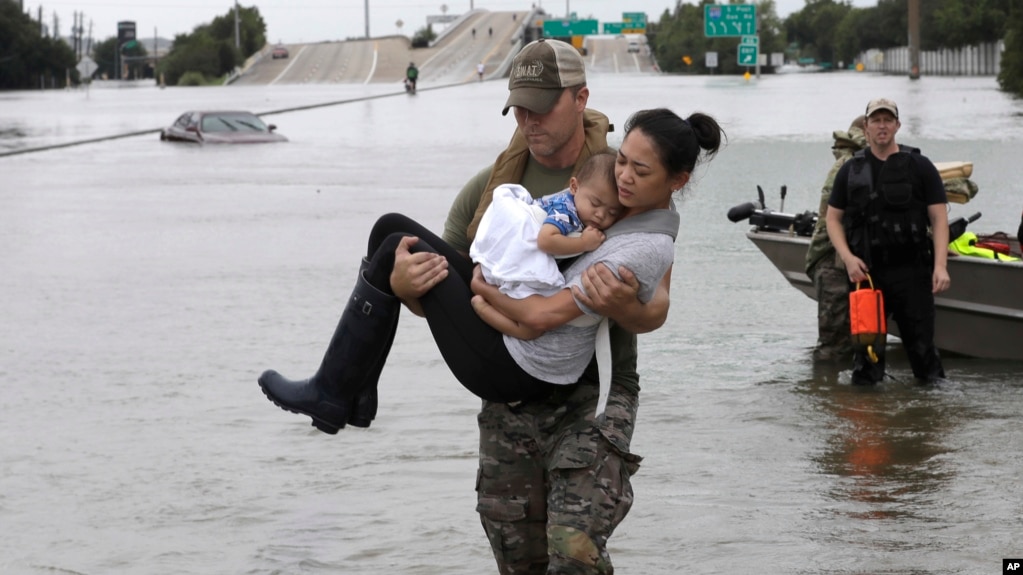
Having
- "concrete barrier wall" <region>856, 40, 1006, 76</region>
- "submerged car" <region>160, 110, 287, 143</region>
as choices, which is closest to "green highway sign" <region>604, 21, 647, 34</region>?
"concrete barrier wall" <region>856, 40, 1006, 76</region>

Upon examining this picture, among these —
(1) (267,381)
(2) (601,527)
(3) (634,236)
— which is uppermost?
(3) (634,236)

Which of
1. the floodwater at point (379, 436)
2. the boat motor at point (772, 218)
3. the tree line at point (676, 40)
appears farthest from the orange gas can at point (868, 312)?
the tree line at point (676, 40)

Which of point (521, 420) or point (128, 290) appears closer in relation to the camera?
point (521, 420)

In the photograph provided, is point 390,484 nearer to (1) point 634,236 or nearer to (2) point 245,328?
(1) point 634,236

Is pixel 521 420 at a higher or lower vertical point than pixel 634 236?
lower

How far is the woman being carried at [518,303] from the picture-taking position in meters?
4.34

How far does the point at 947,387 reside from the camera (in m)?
9.98

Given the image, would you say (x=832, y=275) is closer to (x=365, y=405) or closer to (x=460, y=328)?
(x=365, y=405)

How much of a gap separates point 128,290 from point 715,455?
306 inches

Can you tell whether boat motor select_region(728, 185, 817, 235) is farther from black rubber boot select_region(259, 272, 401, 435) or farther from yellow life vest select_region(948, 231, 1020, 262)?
black rubber boot select_region(259, 272, 401, 435)

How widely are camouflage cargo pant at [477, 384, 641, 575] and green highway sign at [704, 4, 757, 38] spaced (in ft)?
383

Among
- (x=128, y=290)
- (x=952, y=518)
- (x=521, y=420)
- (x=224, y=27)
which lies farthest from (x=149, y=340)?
(x=224, y=27)

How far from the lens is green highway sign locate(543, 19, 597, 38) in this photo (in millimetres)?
145500

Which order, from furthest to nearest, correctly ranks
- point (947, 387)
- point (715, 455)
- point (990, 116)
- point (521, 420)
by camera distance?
point (990, 116)
point (947, 387)
point (715, 455)
point (521, 420)
